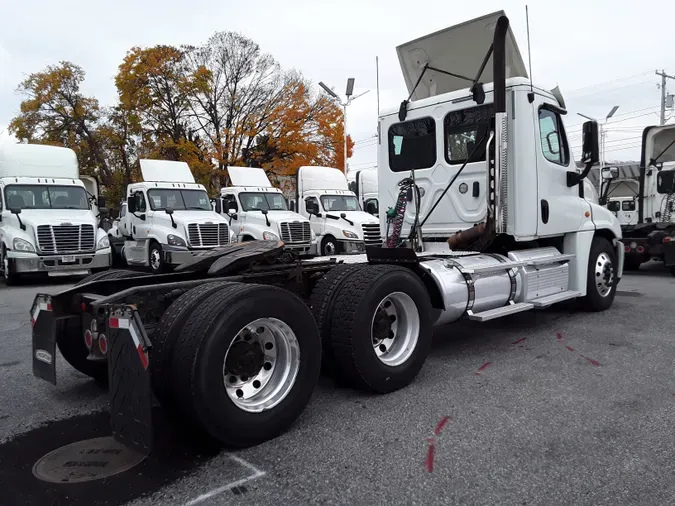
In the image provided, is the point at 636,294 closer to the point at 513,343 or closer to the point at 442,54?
the point at 513,343

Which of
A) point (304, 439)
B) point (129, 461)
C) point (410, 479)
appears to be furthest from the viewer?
point (304, 439)

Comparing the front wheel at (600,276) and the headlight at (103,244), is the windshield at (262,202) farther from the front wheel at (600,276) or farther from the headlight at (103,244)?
the front wheel at (600,276)

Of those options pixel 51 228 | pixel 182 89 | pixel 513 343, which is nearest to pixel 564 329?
pixel 513 343

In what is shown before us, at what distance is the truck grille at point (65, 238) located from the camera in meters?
13.1

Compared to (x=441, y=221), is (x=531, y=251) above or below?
below

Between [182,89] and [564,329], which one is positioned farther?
[182,89]

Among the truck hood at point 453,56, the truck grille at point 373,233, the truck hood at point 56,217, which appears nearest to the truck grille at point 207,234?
the truck hood at point 56,217

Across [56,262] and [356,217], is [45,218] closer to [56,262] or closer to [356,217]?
[56,262]

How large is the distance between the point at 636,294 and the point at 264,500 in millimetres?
8563

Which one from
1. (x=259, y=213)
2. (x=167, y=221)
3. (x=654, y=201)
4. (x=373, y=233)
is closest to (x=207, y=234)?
(x=167, y=221)

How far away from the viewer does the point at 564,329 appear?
21.9 feet

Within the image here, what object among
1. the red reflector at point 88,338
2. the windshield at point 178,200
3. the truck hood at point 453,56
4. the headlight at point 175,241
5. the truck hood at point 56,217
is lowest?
the red reflector at point 88,338

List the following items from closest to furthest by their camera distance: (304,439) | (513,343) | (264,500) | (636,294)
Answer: (264,500) → (304,439) → (513,343) → (636,294)

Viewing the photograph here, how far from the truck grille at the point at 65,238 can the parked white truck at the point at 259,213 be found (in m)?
4.71
